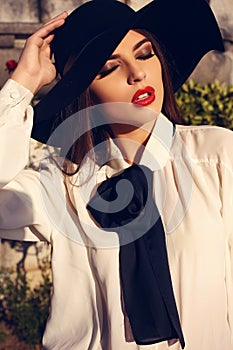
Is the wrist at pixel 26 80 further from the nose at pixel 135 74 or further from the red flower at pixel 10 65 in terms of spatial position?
the red flower at pixel 10 65

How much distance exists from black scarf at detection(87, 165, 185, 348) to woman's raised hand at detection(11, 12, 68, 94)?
51 centimetres

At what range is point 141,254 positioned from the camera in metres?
2.89

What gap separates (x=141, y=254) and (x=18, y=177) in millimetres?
594

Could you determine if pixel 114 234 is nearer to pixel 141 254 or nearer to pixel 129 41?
pixel 141 254

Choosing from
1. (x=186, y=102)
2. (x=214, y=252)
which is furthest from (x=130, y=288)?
(x=186, y=102)

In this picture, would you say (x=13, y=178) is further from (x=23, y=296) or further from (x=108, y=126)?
(x=23, y=296)

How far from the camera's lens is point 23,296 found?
20.4 feet

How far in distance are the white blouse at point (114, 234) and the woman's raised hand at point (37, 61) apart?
A: 0.24 ft

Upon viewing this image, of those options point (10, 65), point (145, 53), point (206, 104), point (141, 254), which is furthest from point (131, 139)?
point (206, 104)

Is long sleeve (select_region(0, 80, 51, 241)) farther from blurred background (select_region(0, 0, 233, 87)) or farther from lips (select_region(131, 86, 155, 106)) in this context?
blurred background (select_region(0, 0, 233, 87))

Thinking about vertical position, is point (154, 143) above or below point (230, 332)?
above

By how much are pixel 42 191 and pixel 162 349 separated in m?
0.80

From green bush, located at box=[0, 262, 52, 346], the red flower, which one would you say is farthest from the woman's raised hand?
green bush, located at box=[0, 262, 52, 346]

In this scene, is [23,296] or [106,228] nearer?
[106,228]
